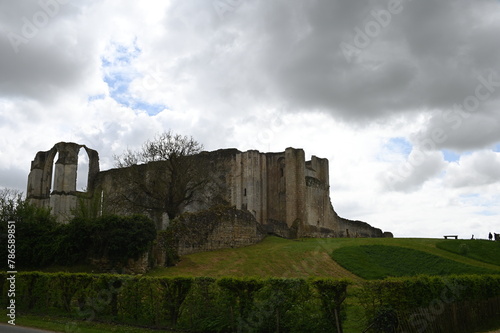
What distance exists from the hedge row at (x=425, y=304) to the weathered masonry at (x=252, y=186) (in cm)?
2835

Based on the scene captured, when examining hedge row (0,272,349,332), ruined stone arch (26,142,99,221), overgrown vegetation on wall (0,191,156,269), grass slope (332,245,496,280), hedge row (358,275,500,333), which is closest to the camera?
hedge row (358,275,500,333)

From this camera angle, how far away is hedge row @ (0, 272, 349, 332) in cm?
1084

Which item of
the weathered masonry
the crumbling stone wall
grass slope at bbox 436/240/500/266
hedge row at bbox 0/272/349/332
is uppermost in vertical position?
the weathered masonry

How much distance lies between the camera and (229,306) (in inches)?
458

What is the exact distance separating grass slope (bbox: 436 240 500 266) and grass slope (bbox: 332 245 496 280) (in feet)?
9.33

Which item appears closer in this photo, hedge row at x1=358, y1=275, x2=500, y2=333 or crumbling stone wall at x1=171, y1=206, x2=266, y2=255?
hedge row at x1=358, y1=275, x2=500, y2=333

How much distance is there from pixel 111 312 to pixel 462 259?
782 inches

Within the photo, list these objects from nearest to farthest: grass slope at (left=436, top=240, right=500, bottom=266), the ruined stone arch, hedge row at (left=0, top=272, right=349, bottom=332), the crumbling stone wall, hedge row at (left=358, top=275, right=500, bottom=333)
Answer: hedge row at (left=358, top=275, right=500, bottom=333) → hedge row at (left=0, top=272, right=349, bottom=332) → the crumbling stone wall → grass slope at (left=436, top=240, right=500, bottom=266) → the ruined stone arch

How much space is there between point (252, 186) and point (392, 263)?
22522 mm

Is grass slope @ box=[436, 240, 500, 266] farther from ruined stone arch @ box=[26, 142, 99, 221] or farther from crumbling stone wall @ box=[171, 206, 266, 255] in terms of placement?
ruined stone arch @ box=[26, 142, 99, 221]

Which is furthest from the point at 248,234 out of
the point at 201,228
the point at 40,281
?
the point at 40,281

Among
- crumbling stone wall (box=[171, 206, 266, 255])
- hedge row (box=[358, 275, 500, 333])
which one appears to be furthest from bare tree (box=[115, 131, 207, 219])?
hedge row (box=[358, 275, 500, 333])

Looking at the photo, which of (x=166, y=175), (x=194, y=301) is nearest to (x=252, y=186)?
(x=166, y=175)

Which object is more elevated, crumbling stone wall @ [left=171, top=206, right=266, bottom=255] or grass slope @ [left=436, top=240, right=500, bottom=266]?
crumbling stone wall @ [left=171, top=206, right=266, bottom=255]
